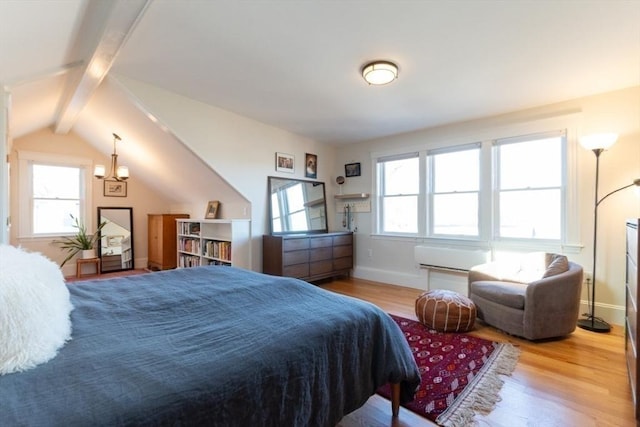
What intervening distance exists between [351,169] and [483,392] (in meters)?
3.98

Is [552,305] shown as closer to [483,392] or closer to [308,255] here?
[483,392]

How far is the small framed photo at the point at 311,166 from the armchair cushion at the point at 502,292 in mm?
2990

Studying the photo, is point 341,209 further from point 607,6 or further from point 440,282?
point 607,6

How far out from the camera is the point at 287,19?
205cm

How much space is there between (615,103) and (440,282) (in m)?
2.76

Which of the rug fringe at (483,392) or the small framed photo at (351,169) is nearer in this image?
the rug fringe at (483,392)

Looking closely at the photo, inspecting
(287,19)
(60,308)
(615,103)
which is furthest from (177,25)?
(615,103)

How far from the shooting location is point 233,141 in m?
4.04

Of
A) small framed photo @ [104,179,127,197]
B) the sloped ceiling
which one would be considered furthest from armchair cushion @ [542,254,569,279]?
small framed photo @ [104,179,127,197]

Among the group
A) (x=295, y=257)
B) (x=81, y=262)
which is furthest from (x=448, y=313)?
(x=81, y=262)

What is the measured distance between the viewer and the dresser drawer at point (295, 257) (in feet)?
13.5

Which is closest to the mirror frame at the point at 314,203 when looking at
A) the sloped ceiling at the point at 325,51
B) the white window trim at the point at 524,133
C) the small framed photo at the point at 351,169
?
the small framed photo at the point at 351,169

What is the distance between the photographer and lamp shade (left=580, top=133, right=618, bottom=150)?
9.31ft

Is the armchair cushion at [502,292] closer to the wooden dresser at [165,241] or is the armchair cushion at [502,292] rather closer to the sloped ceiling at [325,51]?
the sloped ceiling at [325,51]
